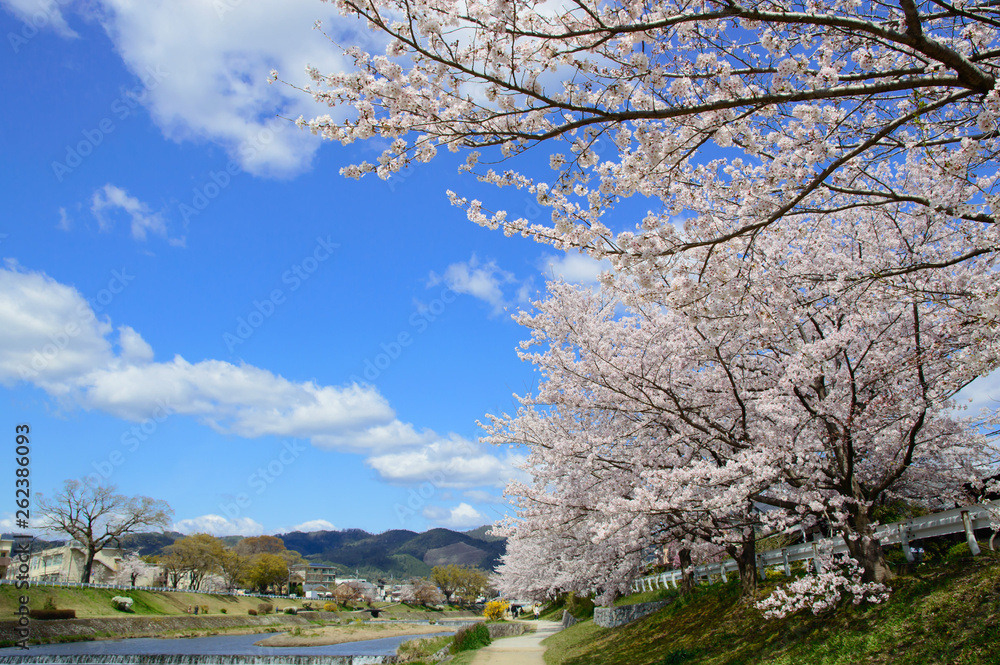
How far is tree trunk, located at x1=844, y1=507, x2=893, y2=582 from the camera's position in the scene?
7332 mm

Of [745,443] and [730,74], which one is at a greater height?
[730,74]

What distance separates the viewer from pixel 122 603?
122ft

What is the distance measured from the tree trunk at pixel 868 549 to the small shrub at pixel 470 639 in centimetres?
1471

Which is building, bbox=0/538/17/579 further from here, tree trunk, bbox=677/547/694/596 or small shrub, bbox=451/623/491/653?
tree trunk, bbox=677/547/694/596

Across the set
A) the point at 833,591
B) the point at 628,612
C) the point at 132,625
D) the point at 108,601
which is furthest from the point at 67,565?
the point at 833,591

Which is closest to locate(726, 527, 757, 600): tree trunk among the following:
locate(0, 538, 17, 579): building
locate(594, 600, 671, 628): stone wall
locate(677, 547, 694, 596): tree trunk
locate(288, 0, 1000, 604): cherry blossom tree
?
locate(288, 0, 1000, 604): cherry blossom tree

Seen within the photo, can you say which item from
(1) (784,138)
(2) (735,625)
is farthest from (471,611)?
(1) (784,138)

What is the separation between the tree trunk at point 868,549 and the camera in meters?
7.33

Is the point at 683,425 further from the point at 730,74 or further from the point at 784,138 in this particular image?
the point at 730,74

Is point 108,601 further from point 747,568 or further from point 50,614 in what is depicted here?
point 747,568

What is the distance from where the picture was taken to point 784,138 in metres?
4.69

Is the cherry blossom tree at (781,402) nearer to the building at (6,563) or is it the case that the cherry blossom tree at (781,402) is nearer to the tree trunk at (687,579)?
the tree trunk at (687,579)

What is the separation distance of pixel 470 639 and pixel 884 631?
15955 mm

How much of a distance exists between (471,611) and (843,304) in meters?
94.8
